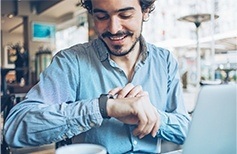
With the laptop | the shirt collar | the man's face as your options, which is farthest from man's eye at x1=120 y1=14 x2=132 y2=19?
the laptop

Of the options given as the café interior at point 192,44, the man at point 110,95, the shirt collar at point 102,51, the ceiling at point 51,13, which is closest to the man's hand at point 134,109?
the man at point 110,95

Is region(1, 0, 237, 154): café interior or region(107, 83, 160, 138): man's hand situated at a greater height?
region(1, 0, 237, 154): café interior

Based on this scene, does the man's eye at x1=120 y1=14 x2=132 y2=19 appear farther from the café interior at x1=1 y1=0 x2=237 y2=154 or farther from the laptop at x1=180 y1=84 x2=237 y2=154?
the laptop at x1=180 y1=84 x2=237 y2=154

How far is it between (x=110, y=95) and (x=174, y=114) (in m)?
0.30

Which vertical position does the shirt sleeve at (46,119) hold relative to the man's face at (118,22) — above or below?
below

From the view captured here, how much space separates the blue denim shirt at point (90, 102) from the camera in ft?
2.46

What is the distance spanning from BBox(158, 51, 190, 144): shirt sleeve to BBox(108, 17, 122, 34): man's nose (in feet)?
0.90

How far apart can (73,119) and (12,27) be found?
35.6 ft

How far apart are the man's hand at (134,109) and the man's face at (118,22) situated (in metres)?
0.17

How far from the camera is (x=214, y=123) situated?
0.57 metres

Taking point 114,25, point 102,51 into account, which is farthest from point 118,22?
point 102,51

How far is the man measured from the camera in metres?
0.75

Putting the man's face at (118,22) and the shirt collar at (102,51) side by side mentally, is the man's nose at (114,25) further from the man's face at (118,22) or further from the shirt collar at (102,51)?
the shirt collar at (102,51)

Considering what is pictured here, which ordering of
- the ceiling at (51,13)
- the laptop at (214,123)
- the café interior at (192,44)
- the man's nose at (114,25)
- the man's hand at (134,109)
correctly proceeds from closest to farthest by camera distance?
the laptop at (214,123)
the man's hand at (134,109)
the man's nose at (114,25)
the café interior at (192,44)
the ceiling at (51,13)
